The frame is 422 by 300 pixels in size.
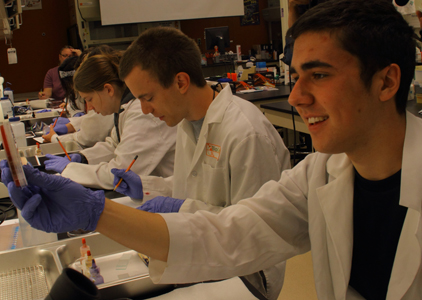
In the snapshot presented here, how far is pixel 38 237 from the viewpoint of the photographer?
1391 millimetres

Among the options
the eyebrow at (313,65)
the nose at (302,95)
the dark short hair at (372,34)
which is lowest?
the nose at (302,95)

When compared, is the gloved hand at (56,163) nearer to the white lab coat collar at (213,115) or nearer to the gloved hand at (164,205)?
the gloved hand at (164,205)

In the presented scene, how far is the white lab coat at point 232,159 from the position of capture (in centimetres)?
139

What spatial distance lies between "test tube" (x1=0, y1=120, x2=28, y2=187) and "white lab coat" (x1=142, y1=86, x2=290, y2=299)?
2.33 ft

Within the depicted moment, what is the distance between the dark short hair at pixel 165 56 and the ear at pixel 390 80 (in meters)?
0.89

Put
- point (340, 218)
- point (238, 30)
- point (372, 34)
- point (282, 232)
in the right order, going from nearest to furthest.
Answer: point (372, 34)
point (340, 218)
point (282, 232)
point (238, 30)

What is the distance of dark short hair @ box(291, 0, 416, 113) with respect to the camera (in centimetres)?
79

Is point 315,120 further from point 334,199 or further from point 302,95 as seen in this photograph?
point 334,199

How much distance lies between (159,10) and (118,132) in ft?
17.3

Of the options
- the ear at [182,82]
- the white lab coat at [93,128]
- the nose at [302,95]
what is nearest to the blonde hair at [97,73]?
the white lab coat at [93,128]

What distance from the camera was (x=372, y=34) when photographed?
0.79 meters

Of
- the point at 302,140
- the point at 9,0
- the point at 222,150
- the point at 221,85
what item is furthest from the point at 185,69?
the point at 302,140

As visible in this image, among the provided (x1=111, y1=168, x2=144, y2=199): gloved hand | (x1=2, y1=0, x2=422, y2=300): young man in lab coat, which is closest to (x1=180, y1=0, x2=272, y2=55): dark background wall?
(x1=111, y1=168, x2=144, y2=199): gloved hand

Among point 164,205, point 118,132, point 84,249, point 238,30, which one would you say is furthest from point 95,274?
point 238,30
